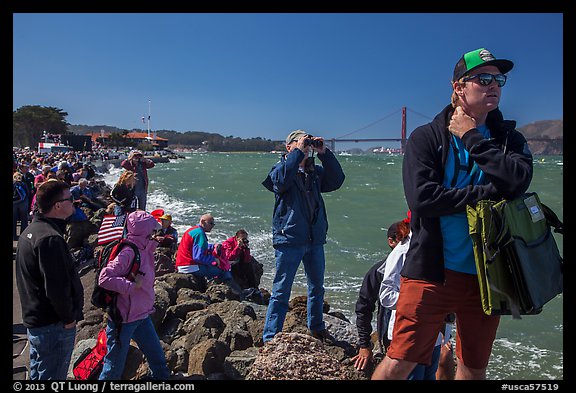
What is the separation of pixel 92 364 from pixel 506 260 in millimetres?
2771

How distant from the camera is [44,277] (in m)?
2.54

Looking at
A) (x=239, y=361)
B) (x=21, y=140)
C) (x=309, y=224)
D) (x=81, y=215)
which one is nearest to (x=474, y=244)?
(x=309, y=224)

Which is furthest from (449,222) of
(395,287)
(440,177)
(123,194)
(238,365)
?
(123,194)

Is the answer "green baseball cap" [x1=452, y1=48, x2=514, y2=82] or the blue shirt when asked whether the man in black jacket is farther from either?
"green baseball cap" [x1=452, y1=48, x2=514, y2=82]

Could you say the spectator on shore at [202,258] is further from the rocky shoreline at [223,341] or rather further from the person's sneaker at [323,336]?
the person's sneaker at [323,336]

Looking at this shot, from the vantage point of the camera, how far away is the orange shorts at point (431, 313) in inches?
79.0

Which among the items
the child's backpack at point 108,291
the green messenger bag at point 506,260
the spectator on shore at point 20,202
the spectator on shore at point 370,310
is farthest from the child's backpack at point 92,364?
the spectator on shore at point 20,202

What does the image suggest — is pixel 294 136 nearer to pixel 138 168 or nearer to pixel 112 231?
pixel 112 231

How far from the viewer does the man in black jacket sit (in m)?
2.55

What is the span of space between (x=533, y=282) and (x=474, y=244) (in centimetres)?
29

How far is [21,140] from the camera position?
228 feet

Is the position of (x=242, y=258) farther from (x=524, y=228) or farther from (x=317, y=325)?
(x=524, y=228)

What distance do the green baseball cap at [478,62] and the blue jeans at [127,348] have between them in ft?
8.50

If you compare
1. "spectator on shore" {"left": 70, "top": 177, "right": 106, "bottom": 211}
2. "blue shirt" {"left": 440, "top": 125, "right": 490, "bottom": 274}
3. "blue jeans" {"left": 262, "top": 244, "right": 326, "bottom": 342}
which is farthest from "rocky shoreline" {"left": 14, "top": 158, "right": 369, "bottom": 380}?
"spectator on shore" {"left": 70, "top": 177, "right": 106, "bottom": 211}
